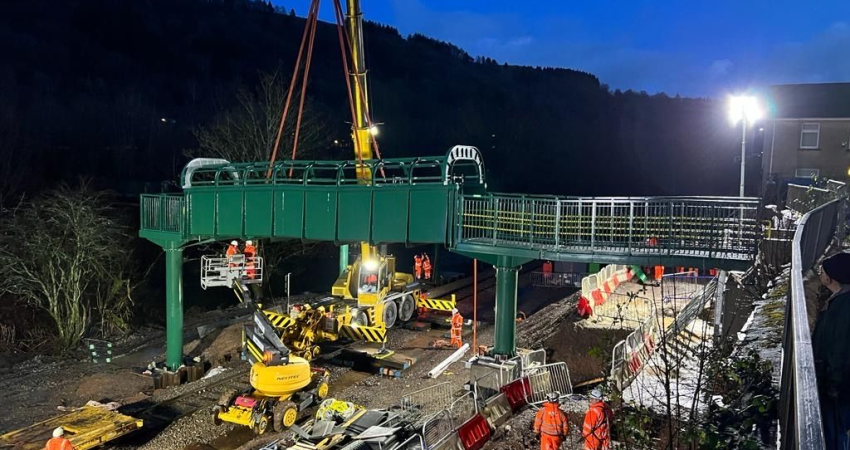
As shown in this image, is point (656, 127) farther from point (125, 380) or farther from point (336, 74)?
point (125, 380)

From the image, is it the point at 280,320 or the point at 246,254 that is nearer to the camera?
the point at 280,320

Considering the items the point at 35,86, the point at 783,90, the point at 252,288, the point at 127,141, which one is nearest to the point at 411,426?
the point at 252,288

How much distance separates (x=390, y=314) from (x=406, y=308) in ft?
6.27

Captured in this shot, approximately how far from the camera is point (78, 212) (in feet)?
70.9

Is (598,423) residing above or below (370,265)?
below

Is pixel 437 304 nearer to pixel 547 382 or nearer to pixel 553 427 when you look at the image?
pixel 547 382

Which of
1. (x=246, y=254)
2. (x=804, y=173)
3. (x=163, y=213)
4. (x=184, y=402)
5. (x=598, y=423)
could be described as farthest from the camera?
(x=804, y=173)

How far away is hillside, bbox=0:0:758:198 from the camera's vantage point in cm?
4584

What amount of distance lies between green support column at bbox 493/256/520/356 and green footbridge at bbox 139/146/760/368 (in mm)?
24

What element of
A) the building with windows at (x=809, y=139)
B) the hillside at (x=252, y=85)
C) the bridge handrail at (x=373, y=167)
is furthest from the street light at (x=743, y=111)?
the hillside at (x=252, y=85)

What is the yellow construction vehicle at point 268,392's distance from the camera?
1345 cm

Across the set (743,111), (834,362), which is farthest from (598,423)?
(743,111)

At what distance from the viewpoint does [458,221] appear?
43.3ft

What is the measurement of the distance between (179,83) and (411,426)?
86.6 m
